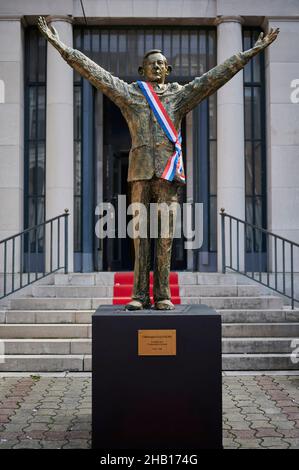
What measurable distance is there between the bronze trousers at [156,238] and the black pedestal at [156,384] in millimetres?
657

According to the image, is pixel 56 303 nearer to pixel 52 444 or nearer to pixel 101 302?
pixel 101 302

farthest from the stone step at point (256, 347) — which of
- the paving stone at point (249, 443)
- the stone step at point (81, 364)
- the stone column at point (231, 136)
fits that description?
the paving stone at point (249, 443)

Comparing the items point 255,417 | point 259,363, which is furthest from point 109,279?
point 255,417

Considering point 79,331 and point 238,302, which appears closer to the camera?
point 79,331

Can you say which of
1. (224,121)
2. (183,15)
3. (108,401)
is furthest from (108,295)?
(183,15)

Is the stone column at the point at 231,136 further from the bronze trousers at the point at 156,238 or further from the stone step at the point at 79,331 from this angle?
the bronze trousers at the point at 156,238

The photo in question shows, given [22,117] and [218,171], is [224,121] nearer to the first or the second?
[218,171]

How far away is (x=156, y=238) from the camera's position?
557 cm

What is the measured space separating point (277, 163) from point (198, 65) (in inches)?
108

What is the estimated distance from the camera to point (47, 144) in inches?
476

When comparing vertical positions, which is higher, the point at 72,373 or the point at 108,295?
the point at 108,295

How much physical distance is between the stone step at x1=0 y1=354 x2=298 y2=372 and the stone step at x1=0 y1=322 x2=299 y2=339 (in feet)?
2.24

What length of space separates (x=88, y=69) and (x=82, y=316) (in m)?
4.98

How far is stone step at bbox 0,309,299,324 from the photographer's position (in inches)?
374
